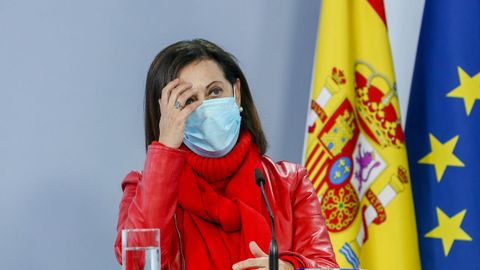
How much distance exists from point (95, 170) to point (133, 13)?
49 centimetres

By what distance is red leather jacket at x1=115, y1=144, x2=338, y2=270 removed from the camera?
5.77 ft

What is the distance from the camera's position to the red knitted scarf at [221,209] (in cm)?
191

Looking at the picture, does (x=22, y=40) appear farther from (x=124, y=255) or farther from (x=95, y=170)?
(x=124, y=255)

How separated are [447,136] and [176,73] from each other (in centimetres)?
94

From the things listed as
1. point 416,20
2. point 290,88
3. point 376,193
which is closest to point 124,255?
point 376,193

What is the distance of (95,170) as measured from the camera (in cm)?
240

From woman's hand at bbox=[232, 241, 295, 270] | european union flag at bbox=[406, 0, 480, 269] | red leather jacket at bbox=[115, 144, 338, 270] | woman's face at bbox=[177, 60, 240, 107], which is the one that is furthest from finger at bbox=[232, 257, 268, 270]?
european union flag at bbox=[406, 0, 480, 269]

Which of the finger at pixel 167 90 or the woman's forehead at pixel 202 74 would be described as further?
the woman's forehead at pixel 202 74

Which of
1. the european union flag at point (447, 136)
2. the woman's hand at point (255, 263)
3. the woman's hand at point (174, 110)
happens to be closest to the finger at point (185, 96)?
the woman's hand at point (174, 110)

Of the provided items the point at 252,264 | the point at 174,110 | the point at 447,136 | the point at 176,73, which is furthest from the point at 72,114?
the point at 447,136

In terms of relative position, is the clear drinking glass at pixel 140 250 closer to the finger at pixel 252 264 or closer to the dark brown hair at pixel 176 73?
the finger at pixel 252 264

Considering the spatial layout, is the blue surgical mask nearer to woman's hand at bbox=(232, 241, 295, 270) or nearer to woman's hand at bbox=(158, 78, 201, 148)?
woman's hand at bbox=(158, 78, 201, 148)

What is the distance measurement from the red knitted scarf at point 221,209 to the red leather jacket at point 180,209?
0.11ft

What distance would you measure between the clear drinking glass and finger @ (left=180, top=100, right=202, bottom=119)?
1.75 ft
